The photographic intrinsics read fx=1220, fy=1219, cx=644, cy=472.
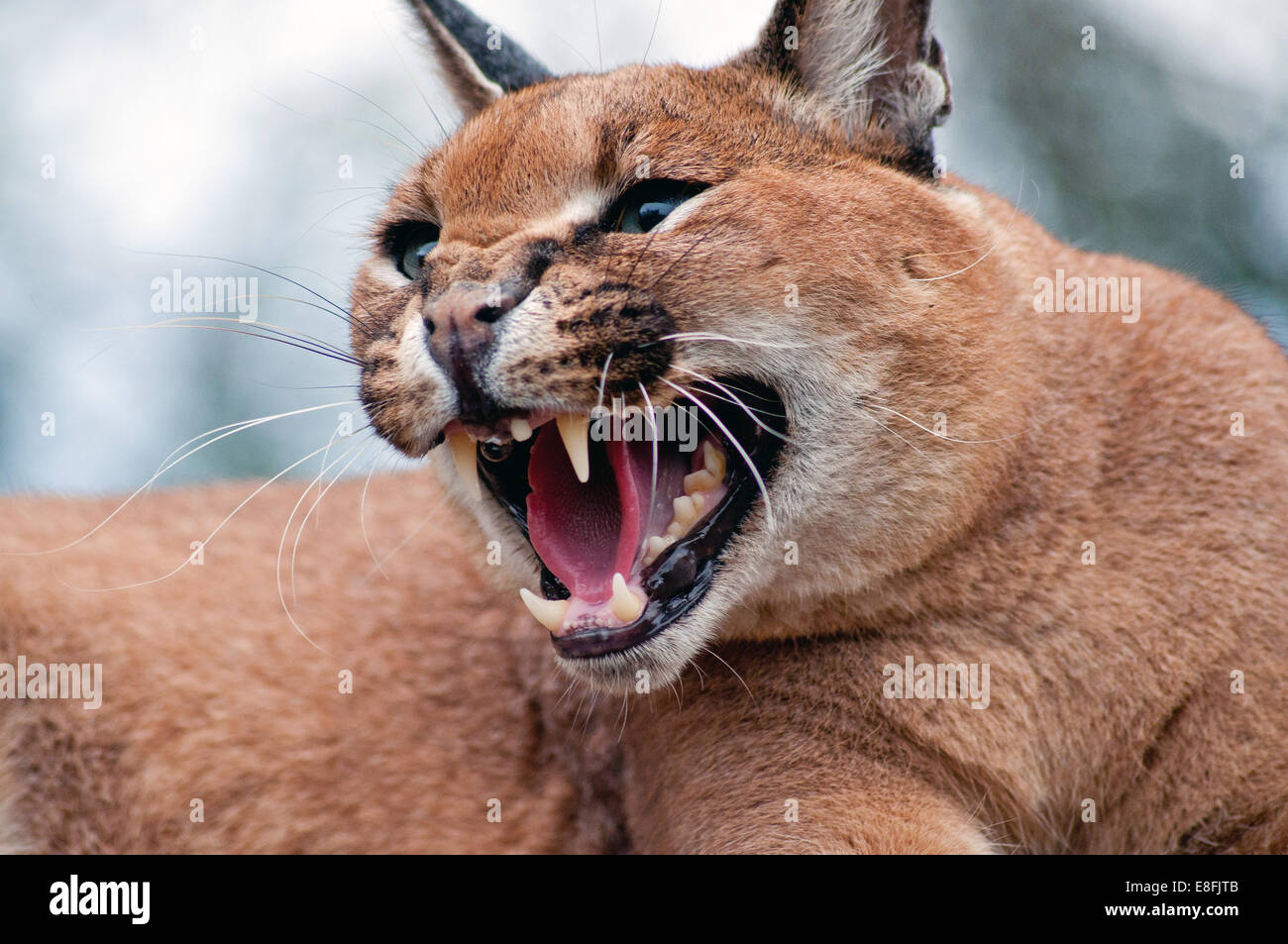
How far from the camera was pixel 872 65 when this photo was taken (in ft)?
13.6

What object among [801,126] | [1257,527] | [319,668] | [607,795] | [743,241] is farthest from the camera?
[319,668]

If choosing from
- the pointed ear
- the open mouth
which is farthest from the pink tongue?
the pointed ear

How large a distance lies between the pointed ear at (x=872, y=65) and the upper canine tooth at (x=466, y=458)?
5.67ft

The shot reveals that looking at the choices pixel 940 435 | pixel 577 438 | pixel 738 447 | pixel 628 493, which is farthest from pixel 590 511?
pixel 940 435

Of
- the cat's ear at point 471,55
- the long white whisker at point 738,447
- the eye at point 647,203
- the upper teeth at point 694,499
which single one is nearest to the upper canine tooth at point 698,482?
the upper teeth at point 694,499

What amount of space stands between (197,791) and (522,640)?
153 cm

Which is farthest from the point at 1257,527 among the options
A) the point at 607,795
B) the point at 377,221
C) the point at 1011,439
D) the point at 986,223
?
the point at 377,221

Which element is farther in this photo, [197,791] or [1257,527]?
[197,791]

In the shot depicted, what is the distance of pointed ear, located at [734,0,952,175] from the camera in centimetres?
406

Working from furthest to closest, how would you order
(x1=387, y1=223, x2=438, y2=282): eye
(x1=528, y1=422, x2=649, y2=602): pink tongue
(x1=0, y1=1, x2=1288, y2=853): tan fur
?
(x1=387, y1=223, x2=438, y2=282): eye, (x1=0, y1=1, x2=1288, y2=853): tan fur, (x1=528, y1=422, x2=649, y2=602): pink tongue

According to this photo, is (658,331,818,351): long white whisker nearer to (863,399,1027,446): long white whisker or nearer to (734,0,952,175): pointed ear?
(863,399,1027,446): long white whisker

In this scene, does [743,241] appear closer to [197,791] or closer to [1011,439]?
[1011,439]

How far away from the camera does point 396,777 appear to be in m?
5.14

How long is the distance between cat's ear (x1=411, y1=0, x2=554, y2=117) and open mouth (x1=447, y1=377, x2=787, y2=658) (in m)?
1.90
